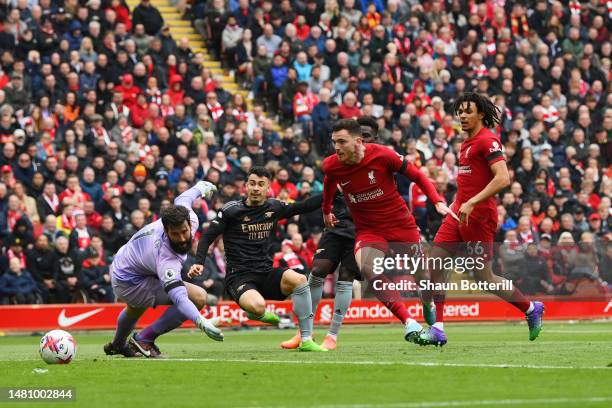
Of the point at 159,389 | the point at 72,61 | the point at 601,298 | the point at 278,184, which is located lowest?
the point at 601,298

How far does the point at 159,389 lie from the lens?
10062 mm

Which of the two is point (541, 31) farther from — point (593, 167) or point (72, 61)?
point (72, 61)

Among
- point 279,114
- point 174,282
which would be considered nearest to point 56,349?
point 174,282

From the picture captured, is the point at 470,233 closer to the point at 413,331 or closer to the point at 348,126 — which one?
the point at 413,331

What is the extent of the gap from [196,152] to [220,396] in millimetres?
16689

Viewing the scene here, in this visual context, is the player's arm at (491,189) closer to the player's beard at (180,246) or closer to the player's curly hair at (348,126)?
the player's curly hair at (348,126)

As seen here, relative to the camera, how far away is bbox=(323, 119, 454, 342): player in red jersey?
1446 cm

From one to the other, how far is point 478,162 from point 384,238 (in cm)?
136

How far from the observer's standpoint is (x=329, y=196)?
15023mm

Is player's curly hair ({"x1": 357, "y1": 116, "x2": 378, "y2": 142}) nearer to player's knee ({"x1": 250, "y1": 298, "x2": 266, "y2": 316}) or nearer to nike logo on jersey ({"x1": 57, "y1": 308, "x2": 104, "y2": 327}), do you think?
player's knee ({"x1": 250, "y1": 298, "x2": 266, "y2": 316})

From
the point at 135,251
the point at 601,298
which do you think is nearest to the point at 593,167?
the point at 601,298

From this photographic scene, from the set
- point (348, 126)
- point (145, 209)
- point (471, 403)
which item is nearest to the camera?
point (471, 403)

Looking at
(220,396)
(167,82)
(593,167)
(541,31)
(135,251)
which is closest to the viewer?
(220,396)

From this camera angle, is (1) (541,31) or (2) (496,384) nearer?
(2) (496,384)
